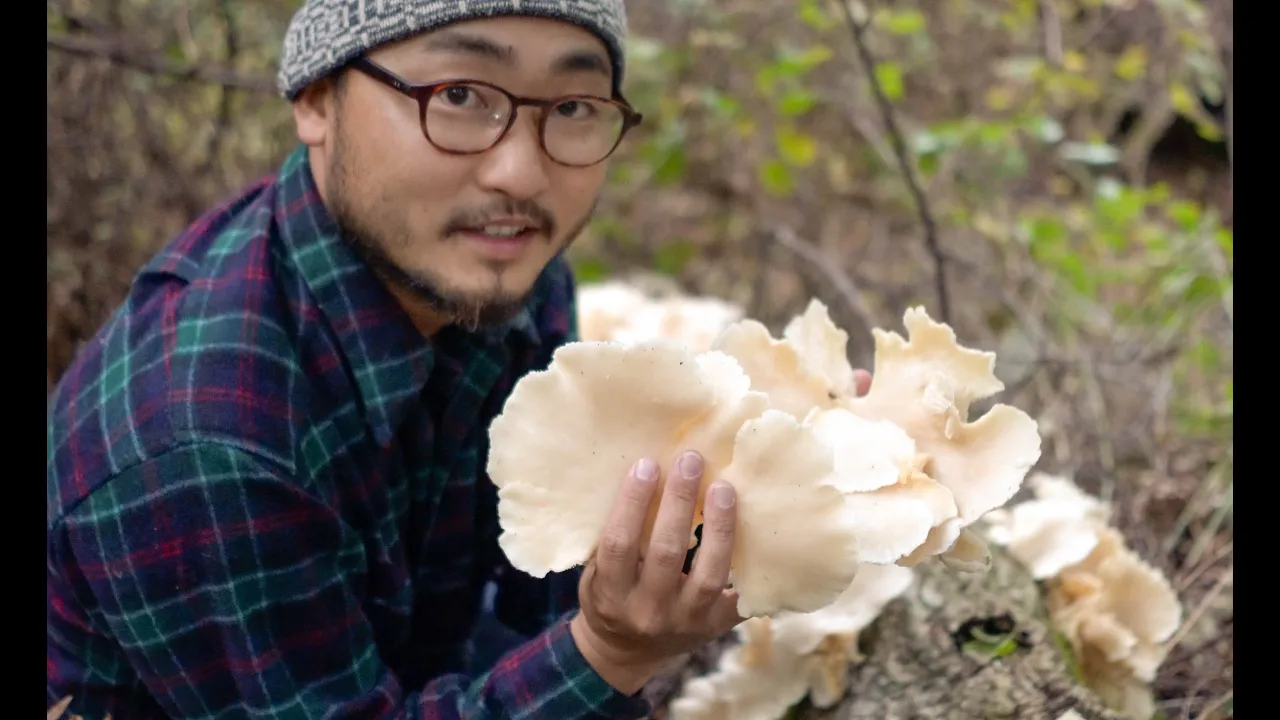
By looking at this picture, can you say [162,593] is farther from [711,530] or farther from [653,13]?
[653,13]

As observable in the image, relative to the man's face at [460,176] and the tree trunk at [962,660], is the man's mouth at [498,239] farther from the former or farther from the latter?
the tree trunk at [962,660]

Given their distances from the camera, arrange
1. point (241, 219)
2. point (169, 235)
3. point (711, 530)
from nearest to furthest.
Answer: point (711, 530), point (241, 219), point (169, 235)

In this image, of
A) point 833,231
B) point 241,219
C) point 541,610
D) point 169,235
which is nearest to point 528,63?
point 241,219

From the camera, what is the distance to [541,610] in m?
2.11

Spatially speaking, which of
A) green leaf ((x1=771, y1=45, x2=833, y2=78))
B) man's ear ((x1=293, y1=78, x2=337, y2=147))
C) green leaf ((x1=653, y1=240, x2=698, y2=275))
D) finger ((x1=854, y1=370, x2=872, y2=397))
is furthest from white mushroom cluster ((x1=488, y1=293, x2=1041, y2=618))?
green leaf ((x1=653, y1=240, x2=698, y2=275))

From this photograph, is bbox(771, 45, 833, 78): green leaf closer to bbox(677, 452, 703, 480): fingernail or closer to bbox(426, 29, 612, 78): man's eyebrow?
bbox(426, 29, 612, 78): man's eyebrow

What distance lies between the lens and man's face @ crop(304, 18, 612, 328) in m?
1.49

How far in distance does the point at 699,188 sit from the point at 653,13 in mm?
940

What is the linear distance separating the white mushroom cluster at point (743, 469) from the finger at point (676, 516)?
43 mm

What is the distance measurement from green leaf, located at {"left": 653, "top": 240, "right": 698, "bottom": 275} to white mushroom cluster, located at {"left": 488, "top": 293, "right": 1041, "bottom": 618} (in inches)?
132

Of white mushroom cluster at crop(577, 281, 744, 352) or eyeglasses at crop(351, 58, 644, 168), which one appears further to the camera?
white mushroom cluster at crop(577, 281, 744, 352)

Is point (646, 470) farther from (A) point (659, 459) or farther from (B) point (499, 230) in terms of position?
(B) point (499, 230)

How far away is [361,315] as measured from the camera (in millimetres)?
1605

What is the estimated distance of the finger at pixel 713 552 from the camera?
1.14 meters
